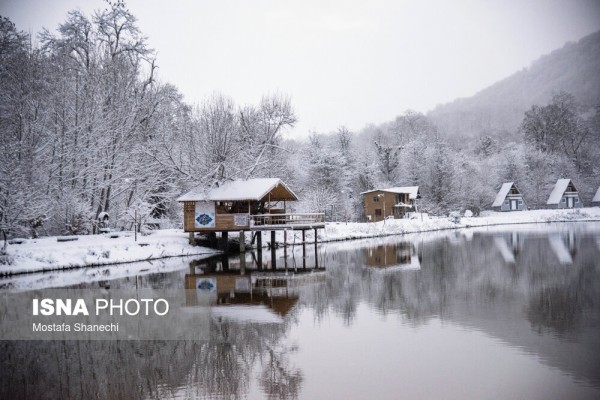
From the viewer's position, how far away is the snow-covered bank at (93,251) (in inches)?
974

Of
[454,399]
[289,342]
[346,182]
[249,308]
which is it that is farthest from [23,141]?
→ [346,182]

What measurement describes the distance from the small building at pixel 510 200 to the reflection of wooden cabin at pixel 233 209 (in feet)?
168

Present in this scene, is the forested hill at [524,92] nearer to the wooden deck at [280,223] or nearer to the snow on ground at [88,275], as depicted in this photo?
the wooden deck at [280,223]

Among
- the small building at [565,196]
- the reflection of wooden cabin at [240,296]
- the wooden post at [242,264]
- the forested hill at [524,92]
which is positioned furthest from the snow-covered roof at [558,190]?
the reflection of wooden cabin at [240,296]

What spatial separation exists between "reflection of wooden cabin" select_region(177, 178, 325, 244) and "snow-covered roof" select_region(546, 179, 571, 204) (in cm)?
5503

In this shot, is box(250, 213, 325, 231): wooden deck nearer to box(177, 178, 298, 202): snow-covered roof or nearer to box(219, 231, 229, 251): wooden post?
box(177, 178, 298, 202): snow-covered roof

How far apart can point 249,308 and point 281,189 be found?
58.8 feet

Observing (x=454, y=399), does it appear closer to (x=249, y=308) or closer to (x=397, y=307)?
(x=397, y=307)

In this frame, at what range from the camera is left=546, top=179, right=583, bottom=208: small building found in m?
74.6

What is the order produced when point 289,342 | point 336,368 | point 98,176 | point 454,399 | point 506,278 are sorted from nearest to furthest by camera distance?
point 454,399 → point 336,368 → point 289,342 → point 506,278 → point 98,176

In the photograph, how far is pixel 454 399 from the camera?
8758 millimetres

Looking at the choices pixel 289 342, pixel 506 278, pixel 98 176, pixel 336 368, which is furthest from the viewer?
pixel 98 176

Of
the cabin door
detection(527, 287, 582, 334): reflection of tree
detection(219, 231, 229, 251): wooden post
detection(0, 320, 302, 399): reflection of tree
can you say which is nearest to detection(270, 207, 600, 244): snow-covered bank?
detection(219, 231, 229, 251): wooden post

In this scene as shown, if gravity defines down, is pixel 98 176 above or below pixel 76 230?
above
